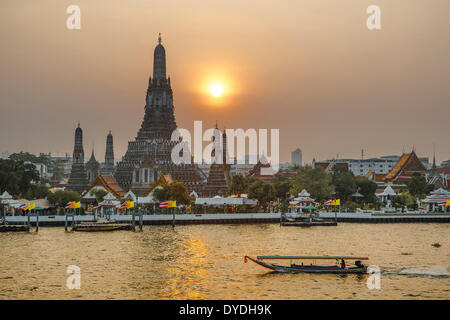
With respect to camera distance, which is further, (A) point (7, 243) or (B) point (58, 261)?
(A) point (7, 243)

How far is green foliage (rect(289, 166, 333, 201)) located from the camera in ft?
362

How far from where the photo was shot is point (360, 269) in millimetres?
50031

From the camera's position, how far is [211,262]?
57.6m

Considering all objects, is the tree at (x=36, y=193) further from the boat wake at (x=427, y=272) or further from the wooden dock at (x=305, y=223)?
the boat wake at (x=427, y=272)

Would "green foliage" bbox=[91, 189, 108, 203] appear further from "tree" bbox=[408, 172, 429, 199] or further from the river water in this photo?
"tree" bbox=[408, 172, 429, 199]

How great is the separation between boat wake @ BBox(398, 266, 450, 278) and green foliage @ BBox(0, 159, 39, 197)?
222ft

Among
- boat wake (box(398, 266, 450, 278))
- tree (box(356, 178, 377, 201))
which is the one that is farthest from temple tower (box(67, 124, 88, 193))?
A: boat wake (box(398, 266, 450, 278))

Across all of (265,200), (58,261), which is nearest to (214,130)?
(265,200)

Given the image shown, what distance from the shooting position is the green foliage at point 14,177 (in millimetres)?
101188

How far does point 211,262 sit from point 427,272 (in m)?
17.8

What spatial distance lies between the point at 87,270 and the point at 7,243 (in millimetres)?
20090

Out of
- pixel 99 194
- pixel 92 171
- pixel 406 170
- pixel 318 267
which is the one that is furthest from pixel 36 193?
pixel 318 267

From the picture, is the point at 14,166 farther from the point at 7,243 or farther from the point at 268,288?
the point at 268,288
